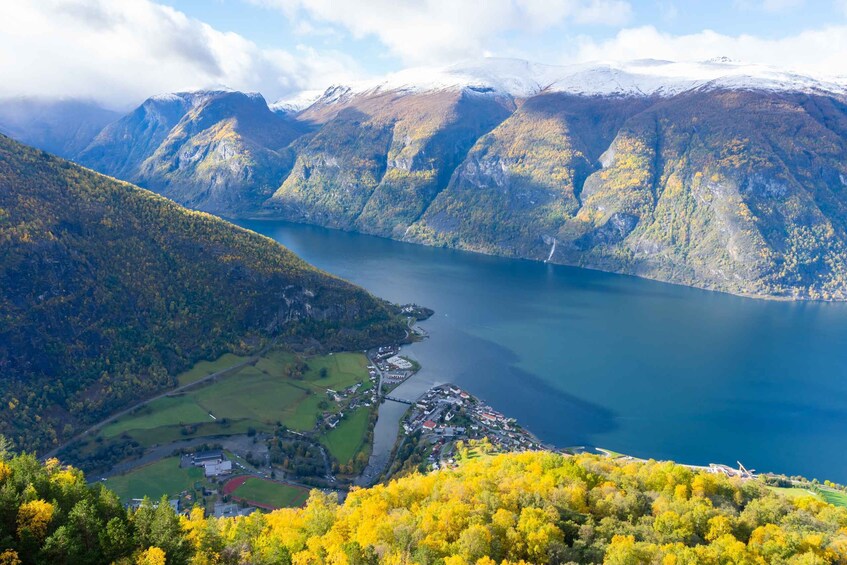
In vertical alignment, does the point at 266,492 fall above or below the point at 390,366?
below

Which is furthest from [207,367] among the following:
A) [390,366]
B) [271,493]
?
[271,493]

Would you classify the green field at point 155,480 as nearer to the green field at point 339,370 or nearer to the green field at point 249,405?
the green field at point 249,405

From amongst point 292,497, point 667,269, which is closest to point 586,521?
point 292,497

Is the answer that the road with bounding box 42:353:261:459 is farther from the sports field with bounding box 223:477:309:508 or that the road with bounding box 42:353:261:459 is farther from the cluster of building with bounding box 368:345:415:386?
the sports field with bounding box 223:477:309:508

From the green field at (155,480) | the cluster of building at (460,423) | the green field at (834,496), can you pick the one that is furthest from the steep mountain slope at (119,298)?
the green field at (834,496)

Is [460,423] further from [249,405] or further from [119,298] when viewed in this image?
[119,298]

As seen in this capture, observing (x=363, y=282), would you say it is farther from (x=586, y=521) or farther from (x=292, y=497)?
(x=586, y=521)

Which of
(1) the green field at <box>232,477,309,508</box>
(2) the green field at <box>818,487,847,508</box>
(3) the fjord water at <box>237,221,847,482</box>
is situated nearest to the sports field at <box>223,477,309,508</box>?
(1) the green field at <box>232,477,309,508</box>
